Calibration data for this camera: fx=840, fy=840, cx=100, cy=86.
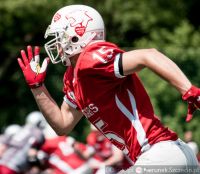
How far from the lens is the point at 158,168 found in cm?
546

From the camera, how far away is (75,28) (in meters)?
6.06

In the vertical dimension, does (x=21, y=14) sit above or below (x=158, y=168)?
below

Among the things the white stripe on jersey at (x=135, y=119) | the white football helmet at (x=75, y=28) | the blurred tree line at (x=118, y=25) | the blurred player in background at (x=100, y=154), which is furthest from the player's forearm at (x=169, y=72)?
the blurred tree line at (x=118, y=25)

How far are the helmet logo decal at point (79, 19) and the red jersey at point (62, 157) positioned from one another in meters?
4.77

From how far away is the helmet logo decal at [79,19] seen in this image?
6.04m

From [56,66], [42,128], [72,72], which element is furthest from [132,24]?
[72,72]

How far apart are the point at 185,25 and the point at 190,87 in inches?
553

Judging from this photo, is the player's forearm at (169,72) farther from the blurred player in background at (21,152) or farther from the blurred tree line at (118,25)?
the blurred tree line at (118,25)

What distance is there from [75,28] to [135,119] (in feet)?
2.81

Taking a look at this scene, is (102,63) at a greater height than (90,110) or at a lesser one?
greater

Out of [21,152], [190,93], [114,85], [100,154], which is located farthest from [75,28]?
[100,154]

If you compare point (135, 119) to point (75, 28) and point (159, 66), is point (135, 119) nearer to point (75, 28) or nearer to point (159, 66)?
point (159, 66)

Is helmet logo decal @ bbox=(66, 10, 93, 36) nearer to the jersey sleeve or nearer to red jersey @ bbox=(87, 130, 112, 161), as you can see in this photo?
the jersey sleeve

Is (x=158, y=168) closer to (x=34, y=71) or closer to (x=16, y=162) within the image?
(x=34, y=71)
